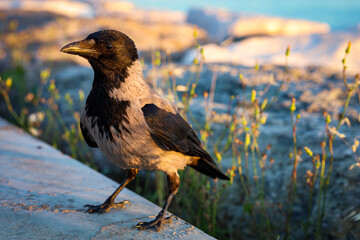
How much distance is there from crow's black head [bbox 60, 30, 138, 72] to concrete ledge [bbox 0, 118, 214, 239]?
0.89m

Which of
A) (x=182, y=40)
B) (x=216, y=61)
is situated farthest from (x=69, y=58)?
(x=182, y=40)

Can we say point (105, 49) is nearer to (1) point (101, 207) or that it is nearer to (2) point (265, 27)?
(1) point (101, 207)

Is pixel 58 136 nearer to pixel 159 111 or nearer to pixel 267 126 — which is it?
pixel 267 126

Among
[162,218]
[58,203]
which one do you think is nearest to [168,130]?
[162,218]

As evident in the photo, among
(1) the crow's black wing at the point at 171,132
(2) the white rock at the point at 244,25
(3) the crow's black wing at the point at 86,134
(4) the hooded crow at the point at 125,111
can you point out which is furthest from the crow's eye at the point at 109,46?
(2) the white rock at the point at 244,25

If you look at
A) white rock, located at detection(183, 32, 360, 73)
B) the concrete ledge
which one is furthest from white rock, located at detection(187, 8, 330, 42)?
the concrete ledge

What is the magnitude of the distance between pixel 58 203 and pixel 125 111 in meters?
0.82

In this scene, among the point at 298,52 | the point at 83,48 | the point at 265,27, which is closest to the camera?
the point at 83,48

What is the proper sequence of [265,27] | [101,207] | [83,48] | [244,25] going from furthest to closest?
1. [265,27]
2. [244,25]
3. [101,207]
4. [83,48]

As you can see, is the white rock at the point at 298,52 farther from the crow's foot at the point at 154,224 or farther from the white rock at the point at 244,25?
the crow's foot at the point at 154,224

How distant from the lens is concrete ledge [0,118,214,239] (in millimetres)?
2180

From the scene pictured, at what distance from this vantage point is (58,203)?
2.53 metres

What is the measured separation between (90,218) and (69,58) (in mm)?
4331

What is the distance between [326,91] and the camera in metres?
4.47
